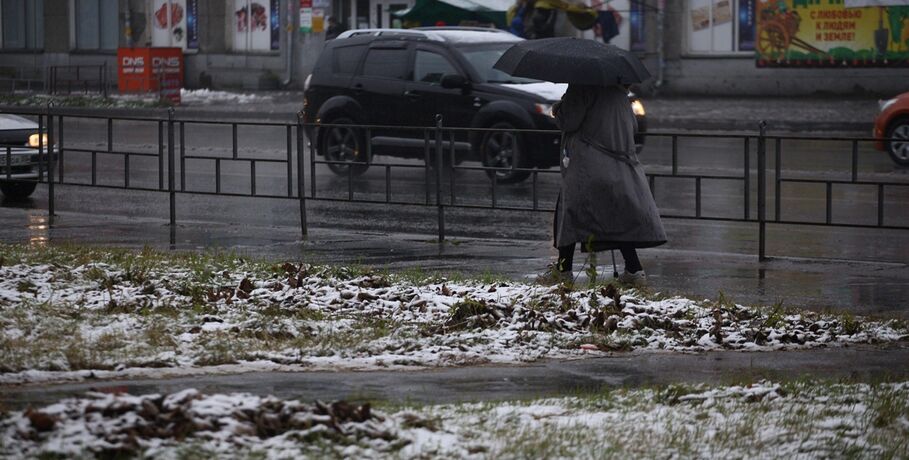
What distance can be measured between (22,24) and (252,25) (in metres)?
11.0

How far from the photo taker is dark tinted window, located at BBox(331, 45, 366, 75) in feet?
69.2

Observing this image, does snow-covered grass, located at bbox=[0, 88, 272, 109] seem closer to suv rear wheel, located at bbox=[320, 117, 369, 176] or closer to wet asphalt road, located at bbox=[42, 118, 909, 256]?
wet asphalt road, located at bbox=[42, 118, 909, 256]

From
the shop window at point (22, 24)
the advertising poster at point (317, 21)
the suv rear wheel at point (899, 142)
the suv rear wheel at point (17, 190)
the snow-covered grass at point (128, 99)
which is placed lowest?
the suv rear wheel at point (17, 190)

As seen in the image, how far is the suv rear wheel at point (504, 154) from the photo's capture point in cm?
1415

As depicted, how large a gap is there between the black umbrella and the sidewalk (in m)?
13.2

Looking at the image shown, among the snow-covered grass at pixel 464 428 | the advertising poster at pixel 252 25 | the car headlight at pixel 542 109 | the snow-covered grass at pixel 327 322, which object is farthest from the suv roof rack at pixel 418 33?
the advertising poster at pixel 252 25

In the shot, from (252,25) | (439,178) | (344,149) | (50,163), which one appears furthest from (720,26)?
(439,178)

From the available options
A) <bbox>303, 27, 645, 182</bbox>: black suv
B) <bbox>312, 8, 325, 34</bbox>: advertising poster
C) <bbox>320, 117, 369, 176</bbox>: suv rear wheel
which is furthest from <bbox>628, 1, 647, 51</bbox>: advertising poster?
<bbox>320, 117, 369, 176</bbox>: suv rear wheel

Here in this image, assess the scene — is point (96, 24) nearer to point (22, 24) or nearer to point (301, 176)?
point (22, 24)

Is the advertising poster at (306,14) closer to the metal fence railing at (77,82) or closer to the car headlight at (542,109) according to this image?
the metal fence railing at (77,82)

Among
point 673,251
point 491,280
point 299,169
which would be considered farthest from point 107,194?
point 491,280

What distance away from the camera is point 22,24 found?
51188 mm

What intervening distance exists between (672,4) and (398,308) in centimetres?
2843

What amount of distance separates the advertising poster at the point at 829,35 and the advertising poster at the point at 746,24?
26 cm
